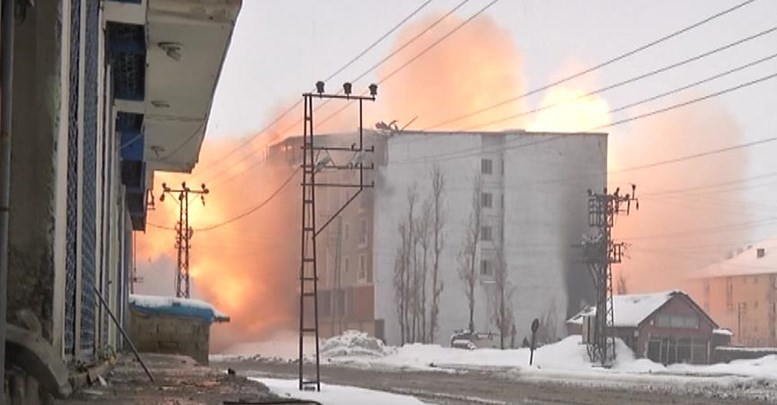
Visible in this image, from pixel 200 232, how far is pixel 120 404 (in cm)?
7247

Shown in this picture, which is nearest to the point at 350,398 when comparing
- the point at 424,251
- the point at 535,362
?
the point at 535,362

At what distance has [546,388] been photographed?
32.2 m

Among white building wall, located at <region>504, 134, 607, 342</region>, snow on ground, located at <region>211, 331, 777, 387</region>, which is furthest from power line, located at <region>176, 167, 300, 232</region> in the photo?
white building wall, located at <region>504, 134, 607, 342</region>

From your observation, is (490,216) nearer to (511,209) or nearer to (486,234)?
(486,234)

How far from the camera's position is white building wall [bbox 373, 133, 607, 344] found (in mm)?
71875

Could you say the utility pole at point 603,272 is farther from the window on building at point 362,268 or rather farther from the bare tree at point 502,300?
the window on building at point 362,268

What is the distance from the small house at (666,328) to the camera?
189ft

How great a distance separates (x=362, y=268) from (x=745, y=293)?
37038 mm

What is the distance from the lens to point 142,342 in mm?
22344

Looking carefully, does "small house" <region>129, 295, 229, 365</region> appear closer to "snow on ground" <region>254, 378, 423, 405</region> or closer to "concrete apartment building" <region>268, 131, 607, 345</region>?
"snow on ground" <region>254, 378, 423, 405</region>

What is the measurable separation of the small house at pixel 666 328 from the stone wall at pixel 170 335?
3742cm

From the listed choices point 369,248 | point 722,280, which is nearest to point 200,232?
point 369,248

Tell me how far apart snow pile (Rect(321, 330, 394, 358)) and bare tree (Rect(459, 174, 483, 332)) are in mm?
8152

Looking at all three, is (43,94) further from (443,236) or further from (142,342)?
(443,236)
